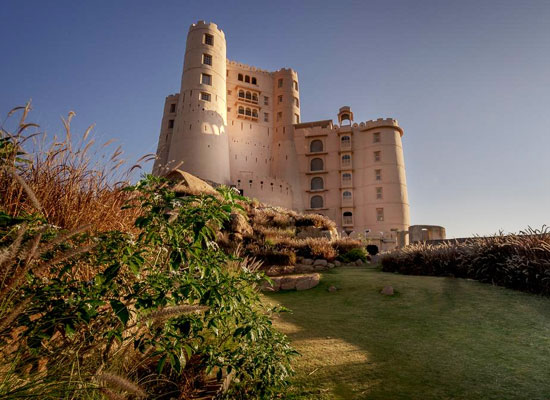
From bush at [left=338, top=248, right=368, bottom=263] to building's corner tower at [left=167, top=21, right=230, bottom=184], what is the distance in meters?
23.7

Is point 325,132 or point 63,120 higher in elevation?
point 325,132

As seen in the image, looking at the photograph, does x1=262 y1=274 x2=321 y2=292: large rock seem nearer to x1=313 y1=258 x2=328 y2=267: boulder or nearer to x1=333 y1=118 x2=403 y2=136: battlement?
x1=313 y1=258 x2=328 y2=267: boulder

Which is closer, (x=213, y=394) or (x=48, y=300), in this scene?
(x=48, y=300)

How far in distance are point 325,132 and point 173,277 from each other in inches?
1752

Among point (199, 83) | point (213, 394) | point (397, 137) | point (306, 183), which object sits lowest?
point (213, 394)

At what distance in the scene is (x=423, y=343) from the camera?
396cm

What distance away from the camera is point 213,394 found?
268 centimetres

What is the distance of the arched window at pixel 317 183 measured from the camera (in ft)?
148

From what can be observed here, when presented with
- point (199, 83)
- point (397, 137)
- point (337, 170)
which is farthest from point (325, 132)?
point (199, 83)

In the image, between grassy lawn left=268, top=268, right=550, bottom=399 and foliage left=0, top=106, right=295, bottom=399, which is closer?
foliage left=0, top=106, right=295, bottom=399

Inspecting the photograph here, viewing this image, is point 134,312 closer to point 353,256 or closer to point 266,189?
point 353,256

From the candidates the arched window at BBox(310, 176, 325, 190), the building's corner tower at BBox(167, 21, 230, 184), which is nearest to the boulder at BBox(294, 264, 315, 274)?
the building's corner tower at BBox(167, 21, 230, 184)

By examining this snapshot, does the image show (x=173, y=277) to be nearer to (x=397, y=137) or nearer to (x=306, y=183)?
(x=306, y=183)

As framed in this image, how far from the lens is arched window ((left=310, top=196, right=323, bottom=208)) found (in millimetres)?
44356
